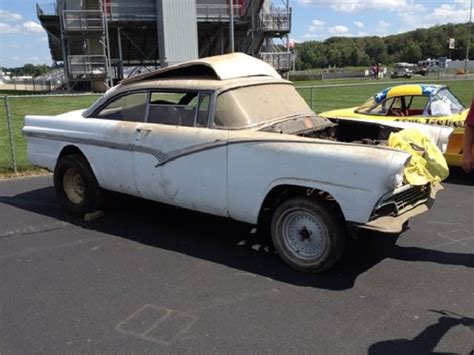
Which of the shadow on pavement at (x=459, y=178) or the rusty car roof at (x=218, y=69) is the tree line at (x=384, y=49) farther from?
the rusty car roof at (x=218, y=69)

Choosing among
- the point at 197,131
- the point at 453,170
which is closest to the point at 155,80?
the point at 197,131

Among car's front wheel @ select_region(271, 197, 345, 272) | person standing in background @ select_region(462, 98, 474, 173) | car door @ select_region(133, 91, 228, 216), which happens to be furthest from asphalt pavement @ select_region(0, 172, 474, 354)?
person standing in background @ select_region(462, 98, 474, 173)

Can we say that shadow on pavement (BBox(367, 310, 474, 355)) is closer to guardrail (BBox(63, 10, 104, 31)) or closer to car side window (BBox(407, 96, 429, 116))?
car side window (BBox(407, 96, 429, 116))

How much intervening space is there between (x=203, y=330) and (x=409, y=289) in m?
1.73

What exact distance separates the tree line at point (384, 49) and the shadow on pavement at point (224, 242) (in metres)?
128

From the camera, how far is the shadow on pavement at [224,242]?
14.5ft

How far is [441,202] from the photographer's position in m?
6.62

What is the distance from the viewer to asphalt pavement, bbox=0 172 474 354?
131 inches

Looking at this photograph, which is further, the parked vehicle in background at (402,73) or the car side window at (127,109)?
the parked vehicle in background at (402,73)

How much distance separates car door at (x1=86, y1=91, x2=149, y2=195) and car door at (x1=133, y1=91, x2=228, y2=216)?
115 mm

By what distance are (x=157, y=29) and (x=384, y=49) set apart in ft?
405

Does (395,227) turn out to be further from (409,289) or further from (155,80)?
(155,80)

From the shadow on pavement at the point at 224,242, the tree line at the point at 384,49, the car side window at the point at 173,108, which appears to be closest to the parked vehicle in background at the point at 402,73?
the tree line at the point at 384,49

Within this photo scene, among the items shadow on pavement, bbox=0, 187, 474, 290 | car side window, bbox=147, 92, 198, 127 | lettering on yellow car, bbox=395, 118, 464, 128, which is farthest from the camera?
lettering on yellow car, bbox=395, 118, 464, 128
